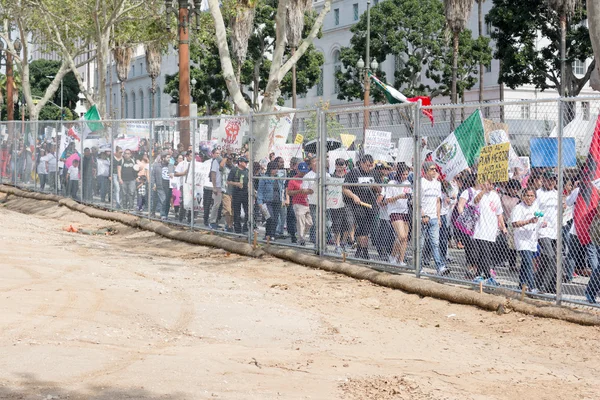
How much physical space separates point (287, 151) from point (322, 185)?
43.9 inches

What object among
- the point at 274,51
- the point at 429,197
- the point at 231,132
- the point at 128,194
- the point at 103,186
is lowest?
the point at 128,194

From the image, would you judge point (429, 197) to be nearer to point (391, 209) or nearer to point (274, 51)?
point (391, 209)

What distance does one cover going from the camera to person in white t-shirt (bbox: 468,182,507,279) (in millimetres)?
11219

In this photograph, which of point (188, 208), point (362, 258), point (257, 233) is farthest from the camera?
point (188, 208)

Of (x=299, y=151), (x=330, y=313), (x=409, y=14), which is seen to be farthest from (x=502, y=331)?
(x=409, y=14)

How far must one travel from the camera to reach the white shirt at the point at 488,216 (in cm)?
1123

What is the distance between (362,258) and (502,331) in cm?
377

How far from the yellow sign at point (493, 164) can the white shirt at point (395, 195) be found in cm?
131

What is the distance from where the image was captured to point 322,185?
14.0 metres

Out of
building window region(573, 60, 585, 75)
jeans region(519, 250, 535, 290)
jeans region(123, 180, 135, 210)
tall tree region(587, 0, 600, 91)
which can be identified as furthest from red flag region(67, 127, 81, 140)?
building window region(573, 60, 585, 75)

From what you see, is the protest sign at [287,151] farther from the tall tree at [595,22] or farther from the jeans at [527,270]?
the tall tree at [595,22]

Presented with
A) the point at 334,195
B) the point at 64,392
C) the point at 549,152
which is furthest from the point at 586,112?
the point at 64,392

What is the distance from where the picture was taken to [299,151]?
14609 mm

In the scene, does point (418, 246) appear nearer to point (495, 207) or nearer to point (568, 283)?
point (495, 207)
